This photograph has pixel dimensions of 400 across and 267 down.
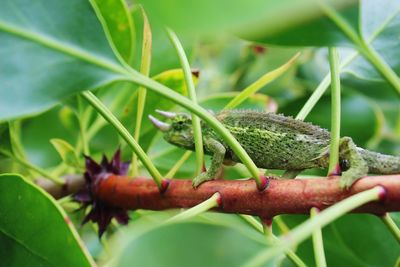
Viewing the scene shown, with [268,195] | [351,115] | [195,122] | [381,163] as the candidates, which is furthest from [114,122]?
[351,115]

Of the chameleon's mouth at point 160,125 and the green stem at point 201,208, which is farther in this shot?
the chameleon's mouth at point 160,125

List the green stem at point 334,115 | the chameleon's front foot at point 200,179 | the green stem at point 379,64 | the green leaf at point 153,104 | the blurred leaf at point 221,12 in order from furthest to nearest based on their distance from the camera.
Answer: the green leaf at point 153,104 < the chameleon's front foot at point 200,179 < the green stem at point 334,115 < the green stem at point 379,64 < the blurred leaf at point 221,12

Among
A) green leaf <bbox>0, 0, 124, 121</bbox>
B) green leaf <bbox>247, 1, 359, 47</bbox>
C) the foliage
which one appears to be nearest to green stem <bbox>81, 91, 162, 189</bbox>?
the foliage

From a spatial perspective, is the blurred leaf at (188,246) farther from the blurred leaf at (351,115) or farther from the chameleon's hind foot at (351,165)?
the blurred leaf at (351,115)

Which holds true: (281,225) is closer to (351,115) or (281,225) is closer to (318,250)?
(318,250)

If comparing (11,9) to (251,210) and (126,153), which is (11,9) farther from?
(126,153)

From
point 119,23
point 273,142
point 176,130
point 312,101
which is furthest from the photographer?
point 176,130

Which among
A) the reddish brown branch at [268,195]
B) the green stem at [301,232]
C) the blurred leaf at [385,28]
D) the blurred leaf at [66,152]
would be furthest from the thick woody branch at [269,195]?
the blurred leaf at [385,28]

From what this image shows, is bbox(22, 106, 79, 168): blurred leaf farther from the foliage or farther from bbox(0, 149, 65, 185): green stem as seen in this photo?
bbox(0, 149, 65, 185): green stem
